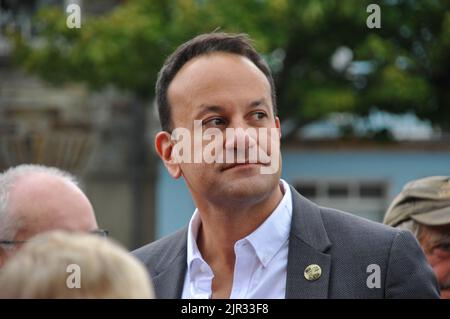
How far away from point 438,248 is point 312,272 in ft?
3.63

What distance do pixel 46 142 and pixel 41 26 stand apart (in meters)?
4.16

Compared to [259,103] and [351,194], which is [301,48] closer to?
[351,194]

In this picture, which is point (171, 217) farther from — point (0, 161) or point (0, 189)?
point (0, 189)

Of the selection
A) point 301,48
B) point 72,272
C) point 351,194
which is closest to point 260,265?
point 72,272

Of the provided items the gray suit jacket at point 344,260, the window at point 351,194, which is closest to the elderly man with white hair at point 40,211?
the gray suit jacket at point 344,260

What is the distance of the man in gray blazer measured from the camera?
2.76 meters

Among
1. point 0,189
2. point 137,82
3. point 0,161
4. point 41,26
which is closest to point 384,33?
point 137,82

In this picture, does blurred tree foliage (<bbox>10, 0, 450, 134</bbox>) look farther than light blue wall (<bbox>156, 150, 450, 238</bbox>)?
No

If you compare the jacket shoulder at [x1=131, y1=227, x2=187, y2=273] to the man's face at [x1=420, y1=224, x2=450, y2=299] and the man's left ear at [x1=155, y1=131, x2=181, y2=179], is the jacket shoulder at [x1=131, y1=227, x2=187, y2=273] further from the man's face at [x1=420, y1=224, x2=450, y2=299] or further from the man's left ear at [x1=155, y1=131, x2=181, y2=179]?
the man's face at [x1=420, y1=224, x2=450, y2=299]

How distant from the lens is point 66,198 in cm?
311

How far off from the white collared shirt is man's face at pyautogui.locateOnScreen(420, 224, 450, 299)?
0.96 meters

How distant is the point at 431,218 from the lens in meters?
3.75

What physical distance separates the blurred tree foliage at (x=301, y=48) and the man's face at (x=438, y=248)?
806 centimetres

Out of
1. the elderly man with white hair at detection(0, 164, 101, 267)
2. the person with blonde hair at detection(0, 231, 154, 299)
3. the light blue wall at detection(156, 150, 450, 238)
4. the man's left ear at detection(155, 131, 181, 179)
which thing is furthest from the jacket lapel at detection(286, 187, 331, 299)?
the light blue wall at detection(156, 150, 450, 238)
